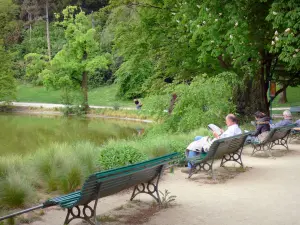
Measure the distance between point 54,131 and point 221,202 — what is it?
19.2 meters

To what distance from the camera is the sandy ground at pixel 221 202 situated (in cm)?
568

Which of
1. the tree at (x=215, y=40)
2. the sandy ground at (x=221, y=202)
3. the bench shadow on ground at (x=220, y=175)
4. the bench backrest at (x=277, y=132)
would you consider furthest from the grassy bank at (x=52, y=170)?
the tree at (x=215, y=40)

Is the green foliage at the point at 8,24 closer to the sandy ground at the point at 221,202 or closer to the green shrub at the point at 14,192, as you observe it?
the sandy ground at the point at 221,202

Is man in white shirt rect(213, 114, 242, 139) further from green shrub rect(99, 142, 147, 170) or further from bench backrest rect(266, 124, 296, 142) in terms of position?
green shrub rect(99, 142, 147, 170)

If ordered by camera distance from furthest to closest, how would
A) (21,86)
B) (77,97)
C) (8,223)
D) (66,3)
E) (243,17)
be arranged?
(66,3) → (21,86) → (77,97) → (243,17) → (8,223)

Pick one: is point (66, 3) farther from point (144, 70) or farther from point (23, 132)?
point (23, 132)

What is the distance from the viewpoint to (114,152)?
8.27 meters

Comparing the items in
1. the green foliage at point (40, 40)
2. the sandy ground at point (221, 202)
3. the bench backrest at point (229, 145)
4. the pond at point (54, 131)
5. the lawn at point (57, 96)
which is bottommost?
the pond at point (54, 131)

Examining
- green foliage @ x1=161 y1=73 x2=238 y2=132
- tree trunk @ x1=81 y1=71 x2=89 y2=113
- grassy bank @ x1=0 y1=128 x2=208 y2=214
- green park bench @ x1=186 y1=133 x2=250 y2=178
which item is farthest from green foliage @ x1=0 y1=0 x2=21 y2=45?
green park bench @ x1=186 y1=133 x2=250 y2=178

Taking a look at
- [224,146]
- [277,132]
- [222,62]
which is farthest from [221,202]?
[222,62]

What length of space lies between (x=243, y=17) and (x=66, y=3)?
1937 inches

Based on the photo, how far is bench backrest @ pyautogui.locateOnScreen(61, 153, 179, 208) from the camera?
16.0 feet

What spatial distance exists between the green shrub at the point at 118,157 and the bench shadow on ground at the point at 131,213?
64.4 inches

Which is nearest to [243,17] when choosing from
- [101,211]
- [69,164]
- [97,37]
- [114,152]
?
[114,152]
